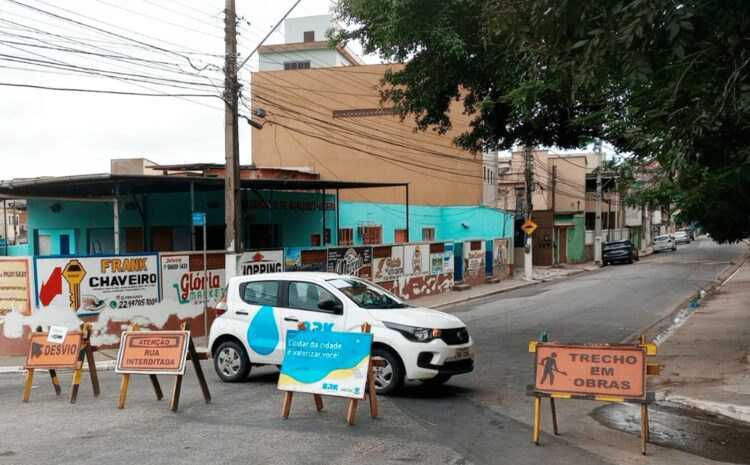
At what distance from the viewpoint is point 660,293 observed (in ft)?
84.0

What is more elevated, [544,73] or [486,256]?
[544,73]

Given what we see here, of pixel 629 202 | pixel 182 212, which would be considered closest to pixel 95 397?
pixel 629 202

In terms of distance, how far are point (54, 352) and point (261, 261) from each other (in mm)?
8598

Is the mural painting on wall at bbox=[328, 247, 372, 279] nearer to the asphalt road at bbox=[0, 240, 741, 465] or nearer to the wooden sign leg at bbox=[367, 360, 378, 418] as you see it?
the asphalt road at bbox=[0, 240, 741, 465]

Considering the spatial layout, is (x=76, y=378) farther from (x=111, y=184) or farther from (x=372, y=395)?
(x=111, y=184)

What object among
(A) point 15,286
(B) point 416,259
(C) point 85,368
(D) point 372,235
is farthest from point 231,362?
(D) point 372,235

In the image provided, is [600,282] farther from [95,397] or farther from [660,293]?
[95,397]

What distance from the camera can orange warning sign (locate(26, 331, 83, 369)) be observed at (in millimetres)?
9461

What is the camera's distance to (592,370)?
713 centimetres

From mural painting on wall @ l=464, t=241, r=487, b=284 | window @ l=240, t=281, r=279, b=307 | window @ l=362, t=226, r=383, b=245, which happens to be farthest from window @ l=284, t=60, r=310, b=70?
window @ l=240, t=281, r=279, b=307

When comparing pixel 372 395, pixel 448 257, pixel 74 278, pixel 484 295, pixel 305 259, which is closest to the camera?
pixel 372 395

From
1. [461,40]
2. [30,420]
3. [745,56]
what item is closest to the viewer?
[745,56]

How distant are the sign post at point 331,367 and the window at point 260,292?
203 cm

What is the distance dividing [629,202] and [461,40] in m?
5.00
